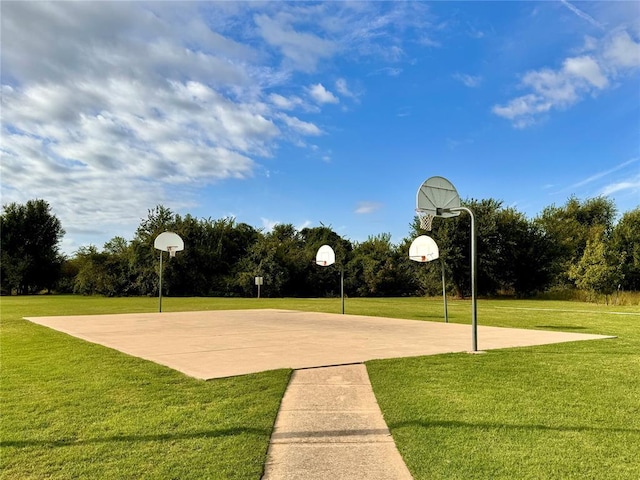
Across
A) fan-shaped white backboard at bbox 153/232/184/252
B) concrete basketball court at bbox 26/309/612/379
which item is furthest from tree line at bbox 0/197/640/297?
concrete basketball court at bbox 26/309/612/379

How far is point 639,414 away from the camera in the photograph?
4.38 meters

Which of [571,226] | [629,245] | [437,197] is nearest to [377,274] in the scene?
[571,226]

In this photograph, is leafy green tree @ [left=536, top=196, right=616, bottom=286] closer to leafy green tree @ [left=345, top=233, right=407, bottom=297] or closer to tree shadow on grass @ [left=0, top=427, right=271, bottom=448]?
leafy green tree @ [left=345, top=233, right=407, bottom=297]

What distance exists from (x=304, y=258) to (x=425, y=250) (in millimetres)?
29333

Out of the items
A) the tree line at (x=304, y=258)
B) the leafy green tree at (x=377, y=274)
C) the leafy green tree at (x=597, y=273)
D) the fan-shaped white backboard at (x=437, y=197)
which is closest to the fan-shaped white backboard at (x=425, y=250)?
the fan-shaped white backboard at (x=437, y=197)

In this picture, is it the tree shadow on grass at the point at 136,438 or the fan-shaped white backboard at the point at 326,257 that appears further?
the fan-shaped white backboard at the point at 326,257

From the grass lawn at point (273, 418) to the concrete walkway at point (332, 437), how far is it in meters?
0.12

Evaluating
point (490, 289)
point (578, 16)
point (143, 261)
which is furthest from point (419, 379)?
point (143, 261)

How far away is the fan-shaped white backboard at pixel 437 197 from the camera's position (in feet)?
30.3

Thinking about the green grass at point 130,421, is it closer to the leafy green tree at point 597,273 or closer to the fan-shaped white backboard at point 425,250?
the fan-shaped white backboard at point 425,250

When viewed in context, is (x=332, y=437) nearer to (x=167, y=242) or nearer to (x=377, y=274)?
(x=167, y=242)

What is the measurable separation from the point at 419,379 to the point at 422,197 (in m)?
4.47

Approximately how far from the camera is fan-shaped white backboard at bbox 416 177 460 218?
30.3 ft

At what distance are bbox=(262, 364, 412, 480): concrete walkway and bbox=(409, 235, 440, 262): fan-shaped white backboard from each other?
11.4 meters
